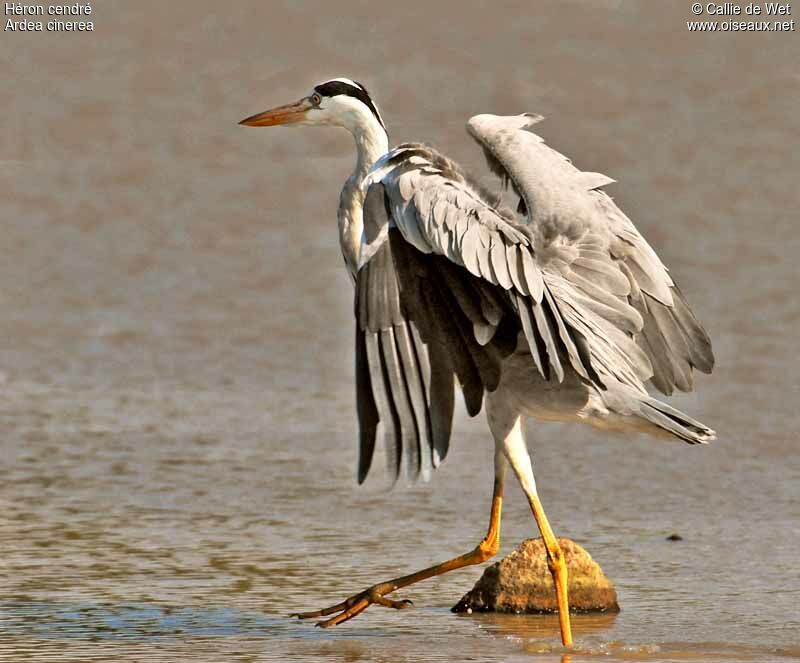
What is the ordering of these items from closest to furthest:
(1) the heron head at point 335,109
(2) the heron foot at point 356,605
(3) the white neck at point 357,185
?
(2) the heron foot at point 356,605 → (3) the white neck at point 357,185 → (1) the heron head at point 335,109

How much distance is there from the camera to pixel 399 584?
7.70 meters

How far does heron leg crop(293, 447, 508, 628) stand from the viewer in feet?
24.7

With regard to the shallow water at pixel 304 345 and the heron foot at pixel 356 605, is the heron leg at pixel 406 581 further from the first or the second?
the shallow water at pixel 304 345

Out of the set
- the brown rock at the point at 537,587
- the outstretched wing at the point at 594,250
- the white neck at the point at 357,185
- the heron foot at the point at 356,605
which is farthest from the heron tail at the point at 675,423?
the white neck at the point at 357,185

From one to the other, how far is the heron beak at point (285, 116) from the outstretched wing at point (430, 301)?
2320 mm

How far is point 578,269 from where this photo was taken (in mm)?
7820

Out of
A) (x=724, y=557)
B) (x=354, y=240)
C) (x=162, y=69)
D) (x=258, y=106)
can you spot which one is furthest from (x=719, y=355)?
(x=162, y=69)

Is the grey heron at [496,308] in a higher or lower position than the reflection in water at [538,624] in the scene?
higher

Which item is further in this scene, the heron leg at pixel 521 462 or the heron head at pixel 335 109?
the heron head at pixel 335 109

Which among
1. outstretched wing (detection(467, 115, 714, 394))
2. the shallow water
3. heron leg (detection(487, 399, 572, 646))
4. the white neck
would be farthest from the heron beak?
heron leg (detection(487, 399, 572, 646))

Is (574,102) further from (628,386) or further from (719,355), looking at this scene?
(628,386)

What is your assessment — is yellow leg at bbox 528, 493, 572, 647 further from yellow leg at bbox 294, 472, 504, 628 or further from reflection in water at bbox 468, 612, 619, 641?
yellow leg at bbox 294, 472, 504, 628

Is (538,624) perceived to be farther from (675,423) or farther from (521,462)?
(675,423)

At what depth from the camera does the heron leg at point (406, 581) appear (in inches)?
296
